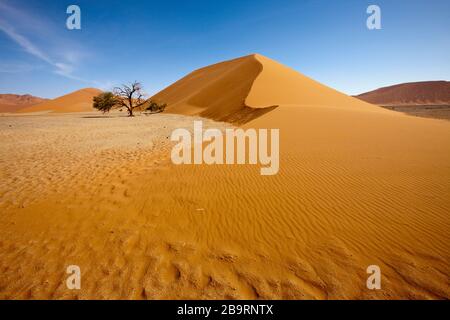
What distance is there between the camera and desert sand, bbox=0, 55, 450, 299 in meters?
2.88

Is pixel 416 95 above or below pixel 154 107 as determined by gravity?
above

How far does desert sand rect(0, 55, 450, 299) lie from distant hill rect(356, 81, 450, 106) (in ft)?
369

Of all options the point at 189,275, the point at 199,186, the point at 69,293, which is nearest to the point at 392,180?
the point at 199,186

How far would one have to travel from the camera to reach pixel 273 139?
34.1ft

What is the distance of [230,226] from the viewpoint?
415 centimetres

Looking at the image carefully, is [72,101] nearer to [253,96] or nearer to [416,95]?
[253,96]

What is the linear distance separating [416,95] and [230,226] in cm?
Answer: 13626

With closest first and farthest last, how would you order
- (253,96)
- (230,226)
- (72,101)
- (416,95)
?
(230,226)
(253,96)
(72,101)
(416,95)

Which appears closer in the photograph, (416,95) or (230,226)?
(230,226)

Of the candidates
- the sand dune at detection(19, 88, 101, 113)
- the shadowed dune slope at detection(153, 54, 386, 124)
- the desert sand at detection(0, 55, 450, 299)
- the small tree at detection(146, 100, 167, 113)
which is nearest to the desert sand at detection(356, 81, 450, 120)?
the shadowed dune slope at detection(153, 54, 386, 124)

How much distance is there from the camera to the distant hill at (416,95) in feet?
301

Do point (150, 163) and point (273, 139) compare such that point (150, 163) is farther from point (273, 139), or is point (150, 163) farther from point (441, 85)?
point (441, 85)

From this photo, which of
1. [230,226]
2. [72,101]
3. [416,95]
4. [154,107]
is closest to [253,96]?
[154,107]

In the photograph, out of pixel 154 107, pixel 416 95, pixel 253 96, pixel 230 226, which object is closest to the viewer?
pixel 230 226
